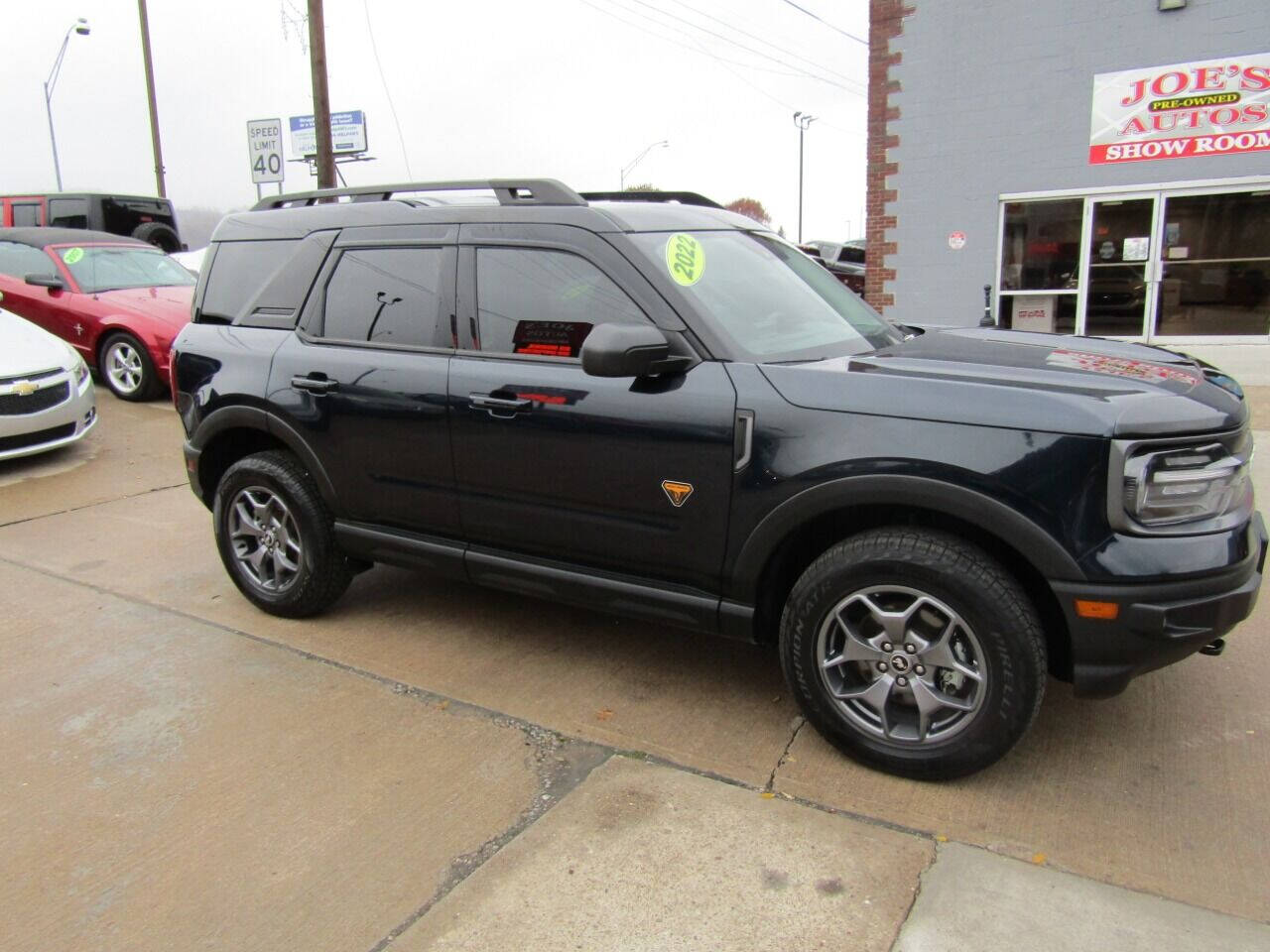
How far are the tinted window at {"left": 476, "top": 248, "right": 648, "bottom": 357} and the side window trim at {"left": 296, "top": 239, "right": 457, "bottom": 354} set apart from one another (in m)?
0.15

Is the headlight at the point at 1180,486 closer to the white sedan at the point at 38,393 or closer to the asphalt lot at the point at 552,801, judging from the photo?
the asphalt lot at the point at 552,801

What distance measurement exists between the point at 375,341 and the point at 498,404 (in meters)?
0.81

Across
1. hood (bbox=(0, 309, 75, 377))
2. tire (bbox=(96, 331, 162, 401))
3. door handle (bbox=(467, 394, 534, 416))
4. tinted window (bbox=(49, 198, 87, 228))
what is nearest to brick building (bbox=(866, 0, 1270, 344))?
tire (bbox=(96, 331, 162, 401))

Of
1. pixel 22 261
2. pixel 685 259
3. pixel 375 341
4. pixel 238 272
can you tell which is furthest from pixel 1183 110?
pixel 22 261

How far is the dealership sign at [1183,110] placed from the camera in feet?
34.2

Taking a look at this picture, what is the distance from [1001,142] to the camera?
11789mm

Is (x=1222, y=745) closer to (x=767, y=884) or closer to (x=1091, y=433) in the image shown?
(x=1091, y=433)

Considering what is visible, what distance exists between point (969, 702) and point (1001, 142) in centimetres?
1066

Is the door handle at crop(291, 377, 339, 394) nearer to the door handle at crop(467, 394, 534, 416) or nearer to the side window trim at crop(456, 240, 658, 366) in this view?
the side window trim at crop(456, 240, 658, 366)

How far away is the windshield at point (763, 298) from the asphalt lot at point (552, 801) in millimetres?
1367

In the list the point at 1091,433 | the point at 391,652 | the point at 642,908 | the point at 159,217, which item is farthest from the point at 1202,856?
the point at 159,217

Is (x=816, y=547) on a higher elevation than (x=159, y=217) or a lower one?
lower

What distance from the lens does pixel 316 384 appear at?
162 inches

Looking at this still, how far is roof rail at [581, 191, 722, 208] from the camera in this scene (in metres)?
4.10
